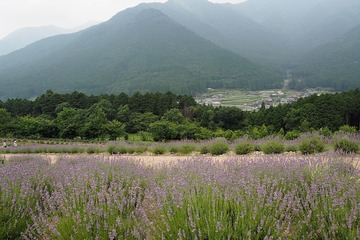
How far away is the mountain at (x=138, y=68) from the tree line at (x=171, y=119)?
66456 mm

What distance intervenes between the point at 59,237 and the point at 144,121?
40289 millimetres

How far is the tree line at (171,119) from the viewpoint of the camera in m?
34.9

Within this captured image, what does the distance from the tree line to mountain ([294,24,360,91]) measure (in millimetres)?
90530

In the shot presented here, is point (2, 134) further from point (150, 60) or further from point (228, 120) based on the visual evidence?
point (150, 60)

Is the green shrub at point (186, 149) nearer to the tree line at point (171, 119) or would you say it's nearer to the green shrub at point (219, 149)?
the green shrub at point (219, 149)

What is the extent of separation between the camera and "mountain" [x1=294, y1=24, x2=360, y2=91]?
130125mm

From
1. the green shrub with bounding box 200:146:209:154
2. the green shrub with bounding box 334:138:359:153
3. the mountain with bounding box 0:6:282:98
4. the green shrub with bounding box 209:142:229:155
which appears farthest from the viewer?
the mountain with bounding box 0:6:282:98

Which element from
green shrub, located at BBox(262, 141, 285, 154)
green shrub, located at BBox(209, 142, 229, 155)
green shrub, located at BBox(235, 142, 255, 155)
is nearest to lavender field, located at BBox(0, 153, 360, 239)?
green shrub, located at BBox(262, 141, 285, 154)

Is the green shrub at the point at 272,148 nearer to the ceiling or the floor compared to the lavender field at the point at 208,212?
nearer to the floor

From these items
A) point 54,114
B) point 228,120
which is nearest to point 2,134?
point 54,114

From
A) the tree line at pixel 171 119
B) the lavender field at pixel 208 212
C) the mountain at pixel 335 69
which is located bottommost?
the tree line at pixel 171 119

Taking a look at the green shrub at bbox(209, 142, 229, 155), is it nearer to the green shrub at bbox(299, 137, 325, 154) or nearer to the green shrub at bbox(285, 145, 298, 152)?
the green shrub at bbox(285, 145, 298, 152)

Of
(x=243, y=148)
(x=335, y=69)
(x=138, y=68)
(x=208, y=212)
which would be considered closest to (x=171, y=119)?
(x=243, y=148)

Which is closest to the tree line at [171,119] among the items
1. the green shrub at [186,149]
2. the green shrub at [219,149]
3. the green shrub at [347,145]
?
the green shrub at [186,149]
